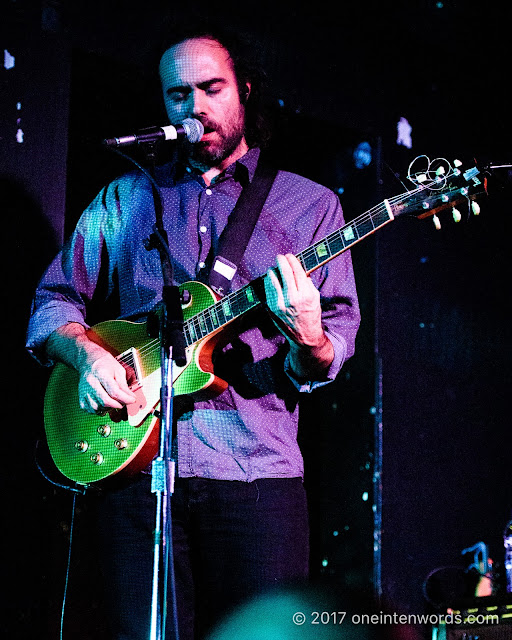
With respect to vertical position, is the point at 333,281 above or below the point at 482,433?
above

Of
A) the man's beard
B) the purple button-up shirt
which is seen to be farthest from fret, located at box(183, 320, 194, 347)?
the man's beard

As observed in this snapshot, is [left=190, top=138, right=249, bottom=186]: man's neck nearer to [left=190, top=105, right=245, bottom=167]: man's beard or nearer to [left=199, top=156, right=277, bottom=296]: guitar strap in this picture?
[left=190, top=105, right=245, bottom=167]: man's beard

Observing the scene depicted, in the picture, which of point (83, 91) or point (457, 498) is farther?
point (457, 498)

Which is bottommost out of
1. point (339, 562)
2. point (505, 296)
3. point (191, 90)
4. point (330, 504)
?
point (339, 562)

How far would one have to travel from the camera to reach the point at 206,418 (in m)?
2.24

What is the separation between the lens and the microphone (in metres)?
2.02

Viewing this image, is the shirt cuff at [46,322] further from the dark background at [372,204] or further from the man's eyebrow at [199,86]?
the man's eyebrow at [199,86]

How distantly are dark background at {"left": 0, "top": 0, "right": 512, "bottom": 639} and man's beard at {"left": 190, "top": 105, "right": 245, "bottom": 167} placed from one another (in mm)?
687

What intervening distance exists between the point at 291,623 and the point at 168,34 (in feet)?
7.29

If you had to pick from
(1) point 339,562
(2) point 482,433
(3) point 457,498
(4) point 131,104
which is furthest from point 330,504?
(4) point 131,104

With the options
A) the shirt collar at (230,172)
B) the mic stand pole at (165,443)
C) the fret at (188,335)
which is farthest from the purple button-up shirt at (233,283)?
the mic stand pole at (165,443)

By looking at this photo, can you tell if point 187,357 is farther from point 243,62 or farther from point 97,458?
point 243,62

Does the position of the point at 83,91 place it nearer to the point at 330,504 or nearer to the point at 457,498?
the point at 330,504

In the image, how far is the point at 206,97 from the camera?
8.54 feet
